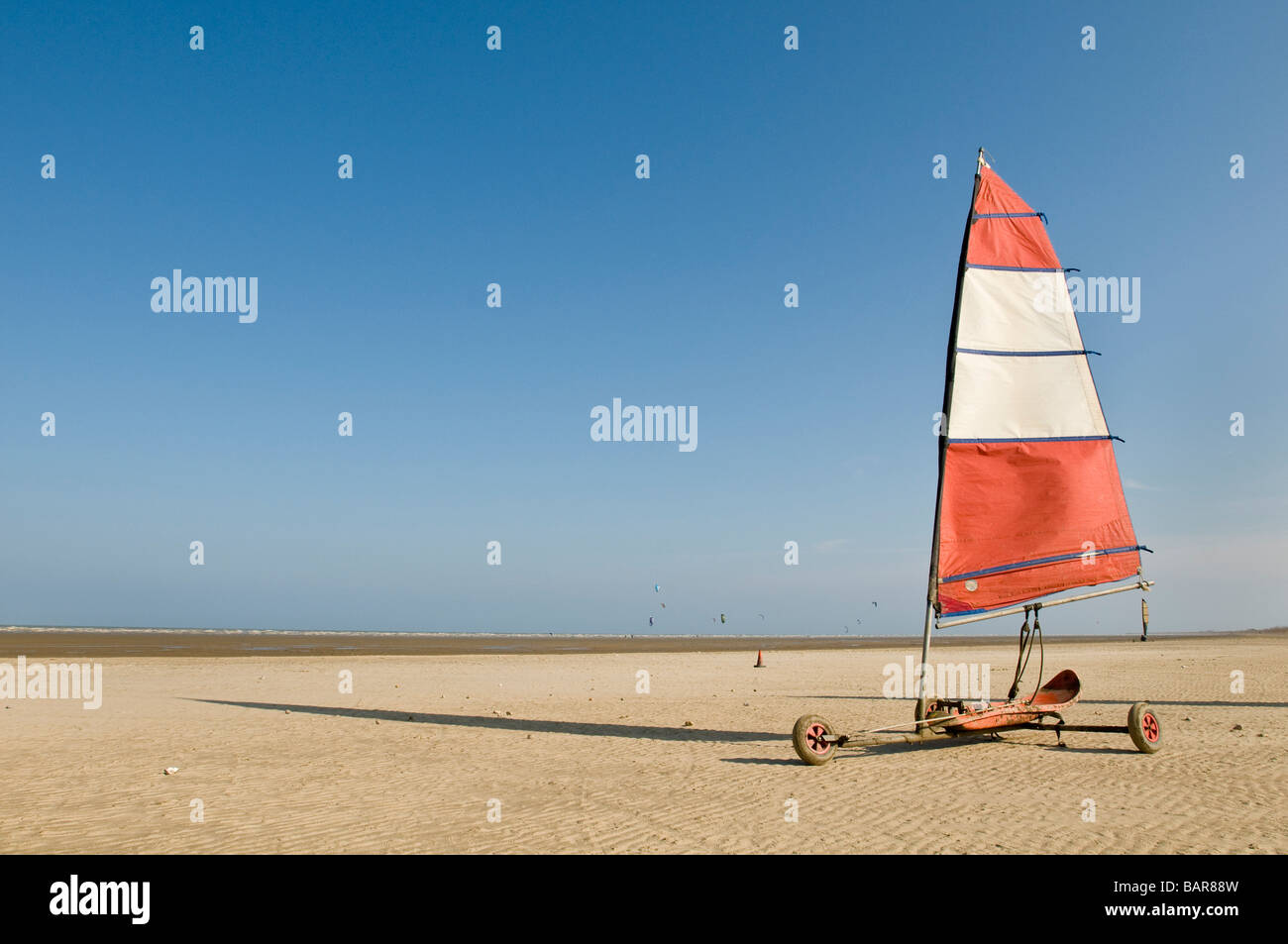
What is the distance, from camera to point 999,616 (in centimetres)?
1198

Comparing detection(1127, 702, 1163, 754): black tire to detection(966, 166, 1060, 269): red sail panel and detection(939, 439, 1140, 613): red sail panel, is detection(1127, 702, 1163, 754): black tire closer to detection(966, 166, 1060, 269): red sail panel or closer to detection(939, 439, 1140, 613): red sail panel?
detection(939, 439, 1140, 613): red sail panel

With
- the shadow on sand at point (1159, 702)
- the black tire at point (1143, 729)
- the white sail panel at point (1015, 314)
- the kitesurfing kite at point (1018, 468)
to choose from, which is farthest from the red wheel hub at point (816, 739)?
the shadow on sand at point (1159, 702)

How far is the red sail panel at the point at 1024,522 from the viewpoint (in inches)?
472

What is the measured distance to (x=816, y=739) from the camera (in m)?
11.0

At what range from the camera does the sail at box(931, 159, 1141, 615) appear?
1203 centimetres

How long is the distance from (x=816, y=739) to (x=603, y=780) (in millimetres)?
3047

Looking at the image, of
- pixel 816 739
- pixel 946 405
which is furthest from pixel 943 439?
pixel 816 739

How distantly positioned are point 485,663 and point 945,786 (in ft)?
96.0

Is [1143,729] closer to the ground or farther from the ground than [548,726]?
farther from the ground

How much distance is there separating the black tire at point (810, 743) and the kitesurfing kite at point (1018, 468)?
5.75 ft

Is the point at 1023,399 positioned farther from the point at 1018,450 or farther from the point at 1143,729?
the point at 1143,729

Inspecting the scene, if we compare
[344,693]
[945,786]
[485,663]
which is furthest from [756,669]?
[945,786]
